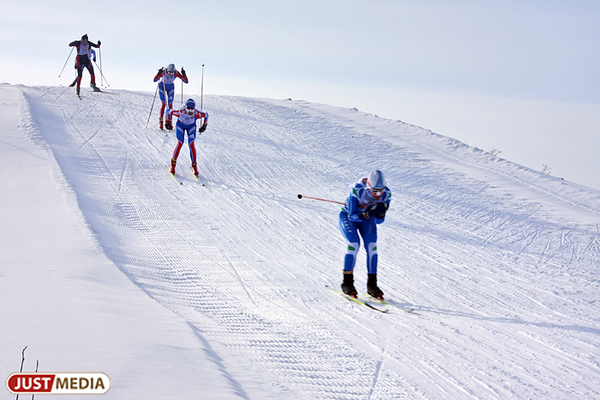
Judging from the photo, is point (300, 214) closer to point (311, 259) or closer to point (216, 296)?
point (311, 259)

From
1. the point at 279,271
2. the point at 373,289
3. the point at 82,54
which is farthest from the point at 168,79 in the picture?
the point at 373,289

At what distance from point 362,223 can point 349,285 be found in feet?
2.71

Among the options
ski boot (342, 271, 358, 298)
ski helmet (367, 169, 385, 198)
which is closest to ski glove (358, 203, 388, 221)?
ski helmet (367, 169, 385, 198)

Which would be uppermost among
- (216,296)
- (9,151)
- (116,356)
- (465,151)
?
(465,151)

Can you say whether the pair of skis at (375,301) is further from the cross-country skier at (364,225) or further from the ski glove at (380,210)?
the ski glove at (380,210)

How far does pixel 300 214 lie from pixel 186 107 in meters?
4.11

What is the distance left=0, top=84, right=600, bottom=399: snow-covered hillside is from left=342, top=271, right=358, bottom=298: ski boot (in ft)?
0.76

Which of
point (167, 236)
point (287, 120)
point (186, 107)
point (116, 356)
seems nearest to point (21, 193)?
point (167, 236)

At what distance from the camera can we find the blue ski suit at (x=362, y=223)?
19.3 ft

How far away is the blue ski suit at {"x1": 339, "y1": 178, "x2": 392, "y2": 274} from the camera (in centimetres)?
588

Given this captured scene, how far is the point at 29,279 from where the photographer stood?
4.59 m

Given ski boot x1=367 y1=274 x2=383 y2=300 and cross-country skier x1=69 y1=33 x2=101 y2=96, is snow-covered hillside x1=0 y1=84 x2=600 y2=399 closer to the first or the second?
ski boot x1=367 y1=274 x2=383 y2=300

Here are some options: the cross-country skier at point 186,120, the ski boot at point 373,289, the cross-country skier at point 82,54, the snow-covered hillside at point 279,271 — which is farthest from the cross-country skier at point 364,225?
the cross-country skier at point 82,54

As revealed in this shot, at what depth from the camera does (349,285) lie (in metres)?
5.96
